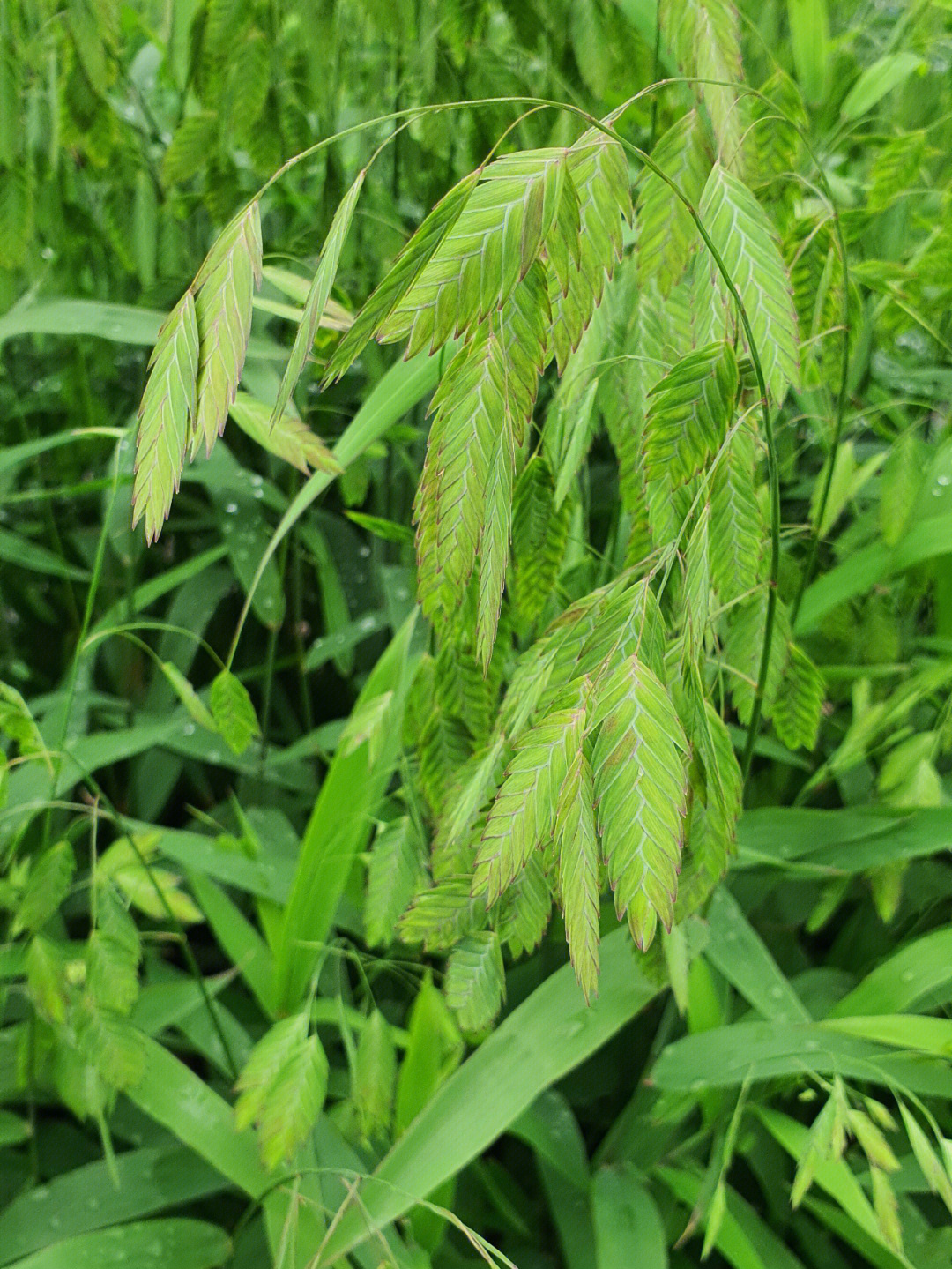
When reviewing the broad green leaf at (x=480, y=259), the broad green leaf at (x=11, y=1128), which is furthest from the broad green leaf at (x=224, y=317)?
the broad green leaf at (x=11, y=1128)

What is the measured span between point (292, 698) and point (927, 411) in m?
0.73

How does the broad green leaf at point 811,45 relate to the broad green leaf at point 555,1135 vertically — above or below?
above

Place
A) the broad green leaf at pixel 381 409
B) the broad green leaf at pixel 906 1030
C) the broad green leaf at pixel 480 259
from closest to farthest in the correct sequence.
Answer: the broad green leaf at pixel 480 259
the broad green leaf at pixel 906 1030
the broad green leaf at pixel 381 409

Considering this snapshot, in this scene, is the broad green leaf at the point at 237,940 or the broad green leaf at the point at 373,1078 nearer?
the broad green leaf at the point at 373,1078

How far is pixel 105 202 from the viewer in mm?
954

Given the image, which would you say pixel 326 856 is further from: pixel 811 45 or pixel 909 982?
pixel 811 45

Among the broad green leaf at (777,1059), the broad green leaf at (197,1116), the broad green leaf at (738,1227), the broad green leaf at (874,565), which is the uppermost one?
the broad green leaf at (874,565)

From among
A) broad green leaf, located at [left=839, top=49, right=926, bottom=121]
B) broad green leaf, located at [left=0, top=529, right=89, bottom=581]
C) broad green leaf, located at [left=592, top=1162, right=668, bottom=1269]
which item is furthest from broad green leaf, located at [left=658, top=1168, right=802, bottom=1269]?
broad green leaf, located at [left=839, top=49, right=926, bottom=121]

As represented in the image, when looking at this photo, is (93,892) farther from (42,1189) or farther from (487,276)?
(487,276)

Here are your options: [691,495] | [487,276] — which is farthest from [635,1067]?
[487,276]

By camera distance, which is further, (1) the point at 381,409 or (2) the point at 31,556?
(2) the point at 31,556

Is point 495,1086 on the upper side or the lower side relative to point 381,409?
lower

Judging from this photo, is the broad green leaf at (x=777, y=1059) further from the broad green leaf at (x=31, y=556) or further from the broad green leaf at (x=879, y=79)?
the broad green leaf at (x=879, y=79)

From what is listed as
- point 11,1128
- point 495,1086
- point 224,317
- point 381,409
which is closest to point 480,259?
point 224,317
